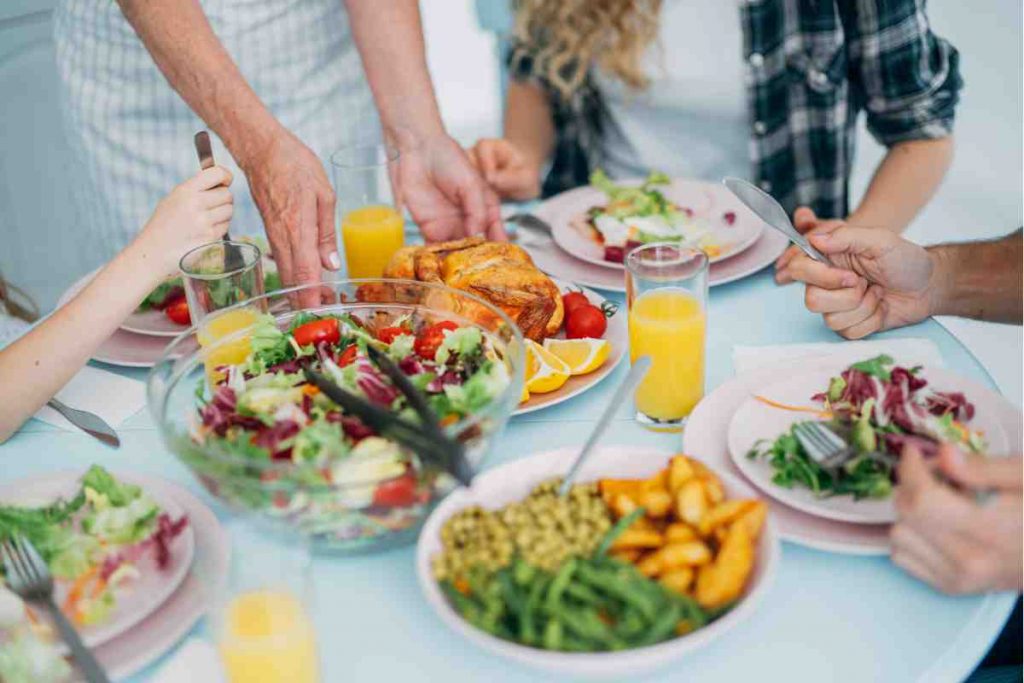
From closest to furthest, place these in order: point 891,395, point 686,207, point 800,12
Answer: point 891,395, point 686,207, point 800,12

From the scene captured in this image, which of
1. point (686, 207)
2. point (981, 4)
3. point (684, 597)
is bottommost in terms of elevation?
point (981, 4)

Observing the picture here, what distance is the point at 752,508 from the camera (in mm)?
1168

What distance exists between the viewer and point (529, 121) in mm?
3207

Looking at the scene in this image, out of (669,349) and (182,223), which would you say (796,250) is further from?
(182,223)

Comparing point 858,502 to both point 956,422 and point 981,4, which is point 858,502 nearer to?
point 956,422

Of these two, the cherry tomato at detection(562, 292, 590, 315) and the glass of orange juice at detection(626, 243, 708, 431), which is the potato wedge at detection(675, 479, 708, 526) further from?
the cherry tomato at detection(562, 292, 590, 315)

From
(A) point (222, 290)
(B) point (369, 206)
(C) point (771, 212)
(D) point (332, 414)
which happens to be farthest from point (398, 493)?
(B) point (369, 206)

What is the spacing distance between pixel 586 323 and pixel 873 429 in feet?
1.87

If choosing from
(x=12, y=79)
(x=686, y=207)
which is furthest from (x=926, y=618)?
(x=12, y=79)

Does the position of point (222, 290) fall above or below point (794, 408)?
above

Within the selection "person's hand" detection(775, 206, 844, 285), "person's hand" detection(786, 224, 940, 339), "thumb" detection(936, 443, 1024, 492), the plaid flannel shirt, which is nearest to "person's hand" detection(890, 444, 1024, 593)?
"thumb" detection(936, 443, 1024, 492)

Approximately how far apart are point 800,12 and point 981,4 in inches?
104

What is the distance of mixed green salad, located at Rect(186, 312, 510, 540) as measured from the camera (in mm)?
1166

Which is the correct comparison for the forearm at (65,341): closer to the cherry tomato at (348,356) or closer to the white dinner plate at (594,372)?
the cherry tomato at (348,356)
